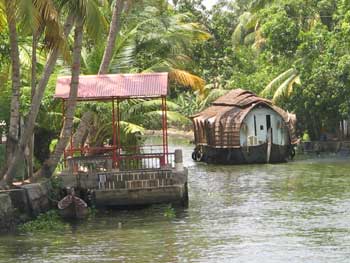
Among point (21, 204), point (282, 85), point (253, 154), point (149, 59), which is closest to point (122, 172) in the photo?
point (21, 204)

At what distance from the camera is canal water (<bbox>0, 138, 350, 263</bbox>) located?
1678 centimetres

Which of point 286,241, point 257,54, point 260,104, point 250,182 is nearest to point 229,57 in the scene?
point 257,54

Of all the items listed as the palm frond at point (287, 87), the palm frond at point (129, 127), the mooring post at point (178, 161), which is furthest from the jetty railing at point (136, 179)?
the palm frond at point (287, 87)

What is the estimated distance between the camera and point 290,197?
25.6m

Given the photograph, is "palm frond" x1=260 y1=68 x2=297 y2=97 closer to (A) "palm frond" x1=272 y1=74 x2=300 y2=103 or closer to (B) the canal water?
(A) "palm frond" x1=272 y1=74 x2=300 y2=103

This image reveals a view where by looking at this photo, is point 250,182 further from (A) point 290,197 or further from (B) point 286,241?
(B) point 286,241

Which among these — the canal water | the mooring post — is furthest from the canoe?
the mooring post

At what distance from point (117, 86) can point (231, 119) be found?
17.2 meters

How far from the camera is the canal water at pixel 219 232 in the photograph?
55.1ft

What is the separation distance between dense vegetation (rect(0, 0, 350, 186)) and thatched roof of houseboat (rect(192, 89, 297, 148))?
2.09 m

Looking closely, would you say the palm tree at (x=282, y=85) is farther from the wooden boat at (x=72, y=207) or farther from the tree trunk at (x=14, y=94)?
the tree trunk at (x=14, y=94)

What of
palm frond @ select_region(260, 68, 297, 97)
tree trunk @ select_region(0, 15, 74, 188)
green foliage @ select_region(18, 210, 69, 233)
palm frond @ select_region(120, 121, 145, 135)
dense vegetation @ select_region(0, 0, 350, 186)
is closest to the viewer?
green foliage @ select_region(18, 210, 69, 233)

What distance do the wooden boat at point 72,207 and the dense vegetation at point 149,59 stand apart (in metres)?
1.53

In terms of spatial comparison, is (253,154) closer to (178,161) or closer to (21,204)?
(178,161)
